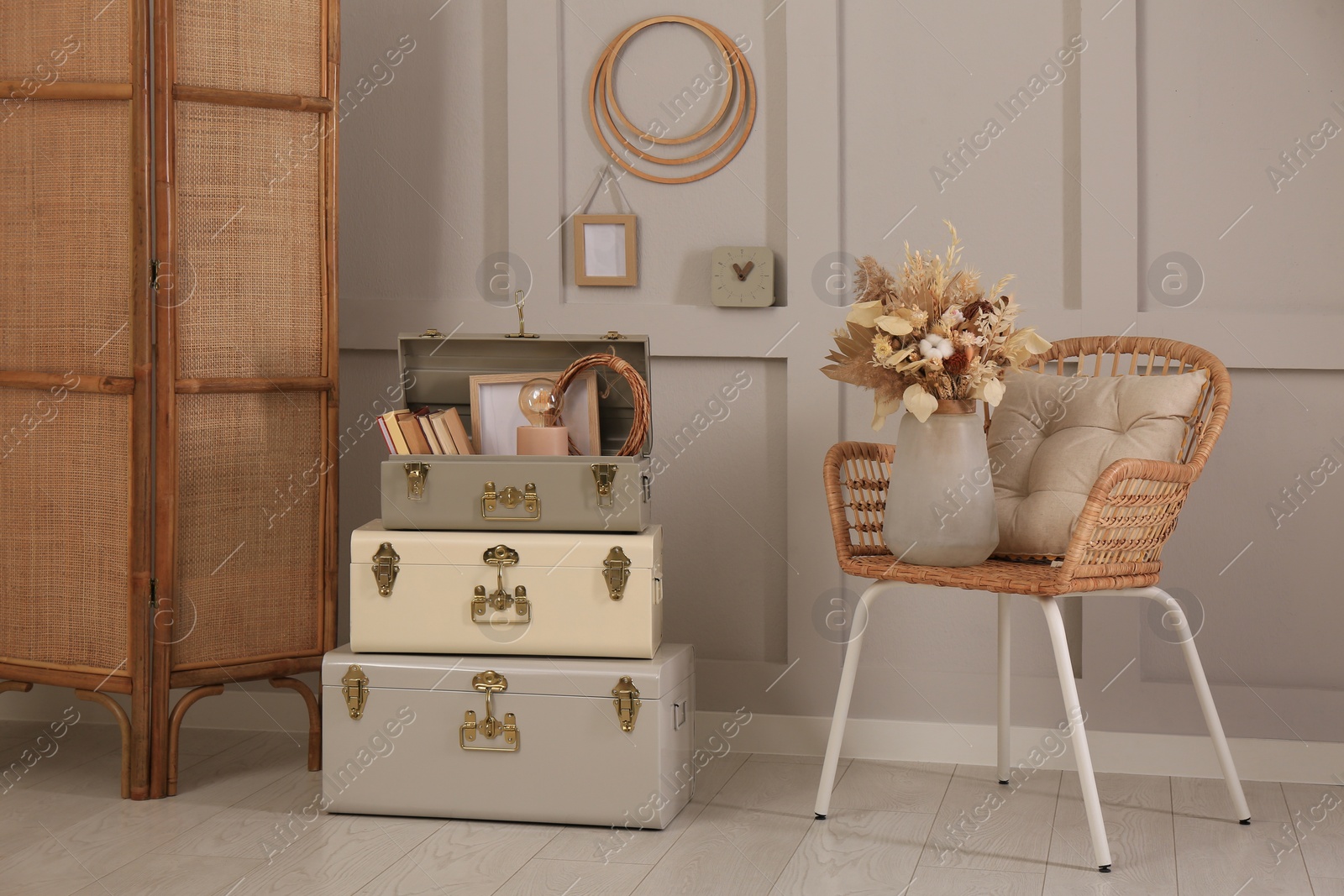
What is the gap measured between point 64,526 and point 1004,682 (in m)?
1.94

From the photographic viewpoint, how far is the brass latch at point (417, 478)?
88.7 inches

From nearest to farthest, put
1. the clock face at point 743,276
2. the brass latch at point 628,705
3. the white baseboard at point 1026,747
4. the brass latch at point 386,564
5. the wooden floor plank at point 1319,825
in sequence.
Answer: the wooden floor plank at point 1319,825 < the brass latch at point 628,705 < the brass latch at point 386,564 < the white baseboard at point 1026,747 < the clock face at point 743,276

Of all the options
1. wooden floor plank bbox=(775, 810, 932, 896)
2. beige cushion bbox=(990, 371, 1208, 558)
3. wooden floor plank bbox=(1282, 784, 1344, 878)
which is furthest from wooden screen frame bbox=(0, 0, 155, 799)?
wooden floor plank bbox=(1282, 784, 1344, 878)

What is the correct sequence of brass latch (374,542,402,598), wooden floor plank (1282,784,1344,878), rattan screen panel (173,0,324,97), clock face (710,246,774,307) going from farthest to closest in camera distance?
clock face (710,246,774,307) → rattan screen panel (173,0,324,97) → brass latch (374,542,402,598) → wooden floor plank (1282,784,1344,878)

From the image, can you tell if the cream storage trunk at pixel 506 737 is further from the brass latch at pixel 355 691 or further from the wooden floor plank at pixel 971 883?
the wooden floor plank at pixel 971 883

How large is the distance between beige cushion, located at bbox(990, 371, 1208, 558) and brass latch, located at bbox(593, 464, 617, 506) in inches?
28.8

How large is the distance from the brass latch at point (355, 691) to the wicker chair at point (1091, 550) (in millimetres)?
876

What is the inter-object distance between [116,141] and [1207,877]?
2387 millimetres

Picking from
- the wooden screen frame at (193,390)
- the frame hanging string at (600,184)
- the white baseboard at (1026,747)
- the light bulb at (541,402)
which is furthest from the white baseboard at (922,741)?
the frame hanging string at (600,184)

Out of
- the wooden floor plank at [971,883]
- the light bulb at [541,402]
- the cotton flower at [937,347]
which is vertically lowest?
the wooden floor plank at [971,883]

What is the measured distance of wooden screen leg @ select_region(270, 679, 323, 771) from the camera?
2.54m

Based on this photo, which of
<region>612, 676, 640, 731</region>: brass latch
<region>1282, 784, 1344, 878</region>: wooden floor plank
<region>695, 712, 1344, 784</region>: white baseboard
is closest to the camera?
<region>1282, 784, 1344, 878</region>: wooden floor plank

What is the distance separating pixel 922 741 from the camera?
2.62m

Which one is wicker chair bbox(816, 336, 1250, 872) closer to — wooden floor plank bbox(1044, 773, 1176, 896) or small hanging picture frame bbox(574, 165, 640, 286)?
wooden floor plank bbox(1044, 773, 1176, 896)
